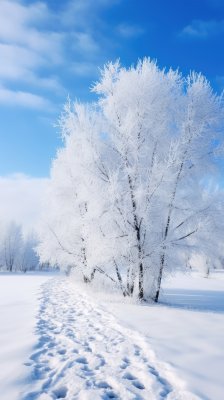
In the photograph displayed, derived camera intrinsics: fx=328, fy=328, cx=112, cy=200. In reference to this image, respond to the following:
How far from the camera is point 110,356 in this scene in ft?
18.9

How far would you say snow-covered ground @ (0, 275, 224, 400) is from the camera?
433 cm

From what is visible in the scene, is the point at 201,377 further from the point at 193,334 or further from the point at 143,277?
the point at 143,277

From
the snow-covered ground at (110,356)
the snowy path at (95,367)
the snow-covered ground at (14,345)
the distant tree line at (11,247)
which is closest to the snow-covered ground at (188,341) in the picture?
the snow-covered ground at (110,356)

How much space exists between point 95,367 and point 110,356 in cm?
60

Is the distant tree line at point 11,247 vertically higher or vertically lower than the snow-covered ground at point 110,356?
higher

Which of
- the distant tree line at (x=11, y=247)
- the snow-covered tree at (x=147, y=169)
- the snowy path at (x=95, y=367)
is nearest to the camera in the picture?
the snowy path at (x=95, y=367)

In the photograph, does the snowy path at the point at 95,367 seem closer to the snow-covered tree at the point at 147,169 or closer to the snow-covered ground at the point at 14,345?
the snow-covered ground at the point at 14,345

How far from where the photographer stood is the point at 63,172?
2098cm

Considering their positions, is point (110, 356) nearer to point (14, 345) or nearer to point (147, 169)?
point (14, 345)

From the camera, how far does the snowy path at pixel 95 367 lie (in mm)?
4266

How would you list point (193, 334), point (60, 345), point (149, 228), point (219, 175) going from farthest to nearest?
1. point (219, 175)
2. point (149, 228)
3. point (193, 334)
4. point (60, 345)

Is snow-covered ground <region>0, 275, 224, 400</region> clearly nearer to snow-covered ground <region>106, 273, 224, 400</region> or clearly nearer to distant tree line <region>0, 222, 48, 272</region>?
snow-covered ground <region>106, 273, 224, 400</region>

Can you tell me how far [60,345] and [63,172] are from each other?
15.5 m

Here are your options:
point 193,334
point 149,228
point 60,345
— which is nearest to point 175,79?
point 149,228
